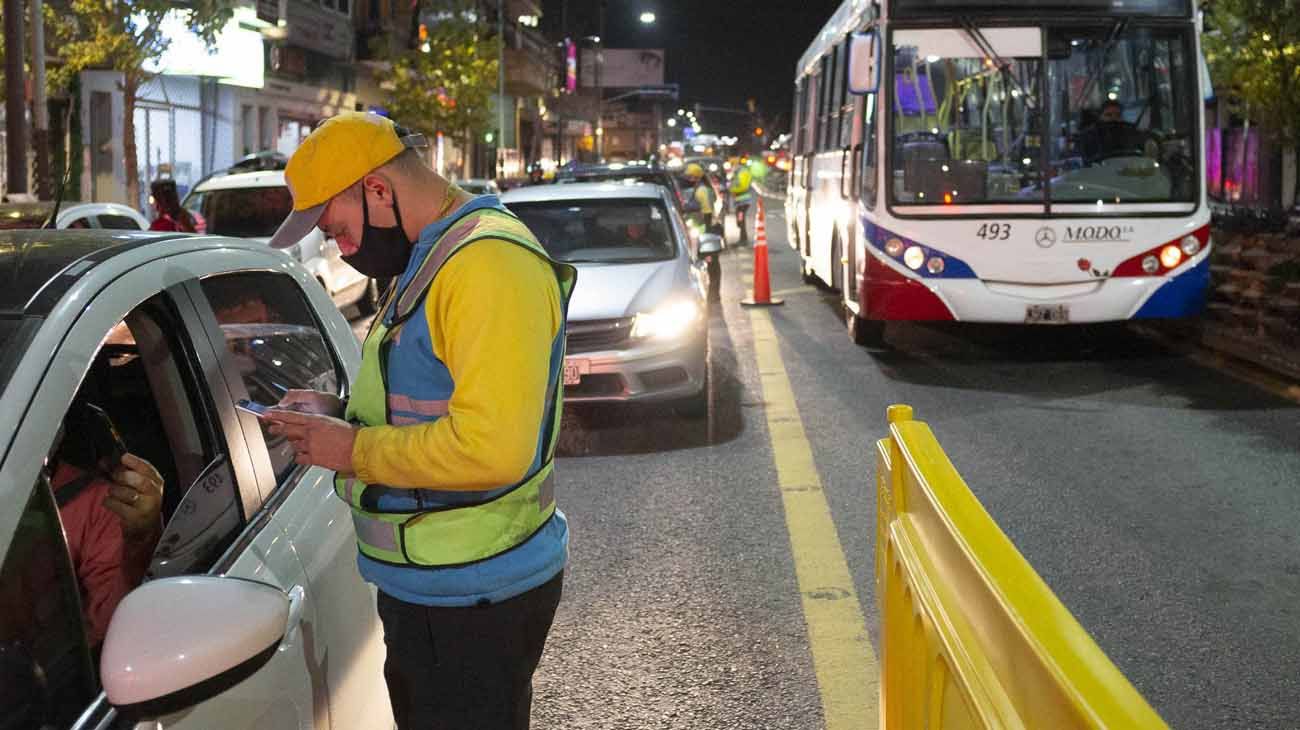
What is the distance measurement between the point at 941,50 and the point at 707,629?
26.2 feet

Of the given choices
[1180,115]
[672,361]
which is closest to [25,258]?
[672,361]

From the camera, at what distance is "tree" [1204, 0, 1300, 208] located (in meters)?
25.6

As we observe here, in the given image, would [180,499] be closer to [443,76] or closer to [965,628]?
[965,628]

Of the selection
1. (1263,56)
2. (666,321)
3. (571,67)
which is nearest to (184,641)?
(666,321)

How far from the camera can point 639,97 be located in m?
160

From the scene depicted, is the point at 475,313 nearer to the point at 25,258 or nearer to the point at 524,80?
the point at 25,258

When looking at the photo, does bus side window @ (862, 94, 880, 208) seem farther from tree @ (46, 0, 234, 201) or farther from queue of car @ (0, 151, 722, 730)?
tree @ (46, 0, 234, 201)

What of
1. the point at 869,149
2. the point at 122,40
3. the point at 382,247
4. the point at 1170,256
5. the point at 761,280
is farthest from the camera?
the point at 122,40

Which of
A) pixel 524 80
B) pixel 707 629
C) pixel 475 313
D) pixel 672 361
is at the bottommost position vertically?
pixel 707 629

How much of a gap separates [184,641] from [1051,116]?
11.4m

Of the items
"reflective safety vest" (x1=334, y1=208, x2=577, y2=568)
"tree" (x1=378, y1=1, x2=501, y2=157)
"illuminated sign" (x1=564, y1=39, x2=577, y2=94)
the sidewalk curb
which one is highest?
"illuminated sign" (x1=564, y1=39, x2=577, y2=94)

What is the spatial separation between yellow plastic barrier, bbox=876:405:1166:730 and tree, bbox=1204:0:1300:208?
23.0 m

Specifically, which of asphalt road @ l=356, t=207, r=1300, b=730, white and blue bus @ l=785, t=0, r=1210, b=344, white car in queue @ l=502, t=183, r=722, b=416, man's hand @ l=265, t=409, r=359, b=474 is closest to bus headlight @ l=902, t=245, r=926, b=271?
white and blue bus @ l=785, t=0, r=1210, b=344

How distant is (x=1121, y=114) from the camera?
1271 cm
